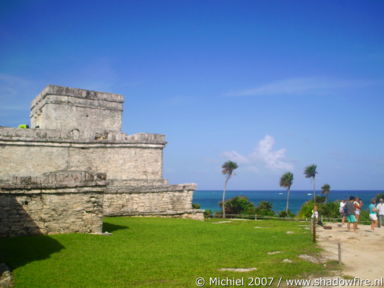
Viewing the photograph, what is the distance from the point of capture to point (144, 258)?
977cm

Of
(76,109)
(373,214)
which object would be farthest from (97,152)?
(373,214)

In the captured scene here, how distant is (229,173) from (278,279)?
1877 inches

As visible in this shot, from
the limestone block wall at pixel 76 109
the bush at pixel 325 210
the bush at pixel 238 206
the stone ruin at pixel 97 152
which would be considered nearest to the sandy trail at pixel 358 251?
the stone ruin at pixel 97 152

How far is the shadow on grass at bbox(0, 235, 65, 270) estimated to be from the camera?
9.22 metres

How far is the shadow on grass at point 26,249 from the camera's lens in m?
9.22

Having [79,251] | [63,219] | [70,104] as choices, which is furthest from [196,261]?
[70,104]

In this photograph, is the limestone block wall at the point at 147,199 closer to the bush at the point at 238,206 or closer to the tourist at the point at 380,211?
the tourist at the point at 380,211

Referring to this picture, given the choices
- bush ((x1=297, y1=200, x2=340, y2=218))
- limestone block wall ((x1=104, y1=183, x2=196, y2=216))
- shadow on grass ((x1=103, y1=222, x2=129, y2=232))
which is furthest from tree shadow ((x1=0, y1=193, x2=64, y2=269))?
bush ((x1=297, y1=200, x2=340, y2=218))

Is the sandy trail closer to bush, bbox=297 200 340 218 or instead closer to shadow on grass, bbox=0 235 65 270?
shadow on grass, bbox=0 235 65 270

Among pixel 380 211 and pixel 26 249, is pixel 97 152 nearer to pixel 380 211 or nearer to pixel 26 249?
pixel 26 249

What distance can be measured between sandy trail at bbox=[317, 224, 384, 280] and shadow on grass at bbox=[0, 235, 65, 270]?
7.87 metres

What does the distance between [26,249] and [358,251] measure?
10.2m

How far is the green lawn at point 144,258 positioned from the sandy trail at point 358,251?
0.71m

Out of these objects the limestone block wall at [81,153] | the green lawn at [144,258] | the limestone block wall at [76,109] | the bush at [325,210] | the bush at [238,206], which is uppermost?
the limestone block wall at [76,109]
